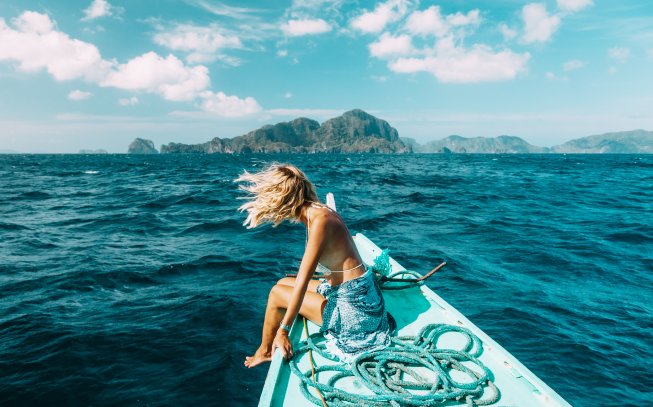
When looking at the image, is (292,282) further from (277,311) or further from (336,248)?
(336,248)

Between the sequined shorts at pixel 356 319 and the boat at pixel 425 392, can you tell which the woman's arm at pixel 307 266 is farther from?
the sequined shorts at pixel 356 319

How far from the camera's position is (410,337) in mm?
4078

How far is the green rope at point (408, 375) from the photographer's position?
309 cm

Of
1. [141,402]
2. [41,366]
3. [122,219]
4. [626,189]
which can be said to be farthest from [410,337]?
[626,189]

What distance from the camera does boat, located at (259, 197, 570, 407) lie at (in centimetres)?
318

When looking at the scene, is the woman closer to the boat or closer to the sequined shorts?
the sequined shorts

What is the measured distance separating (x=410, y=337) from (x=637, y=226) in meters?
14.6

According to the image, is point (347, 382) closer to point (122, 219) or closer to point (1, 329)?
point (1, 329)

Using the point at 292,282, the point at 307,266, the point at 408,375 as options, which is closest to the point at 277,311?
the point at 292,282

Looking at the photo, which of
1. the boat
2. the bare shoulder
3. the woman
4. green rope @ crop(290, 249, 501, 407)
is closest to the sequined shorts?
the woman

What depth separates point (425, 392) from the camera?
3244 millimetres

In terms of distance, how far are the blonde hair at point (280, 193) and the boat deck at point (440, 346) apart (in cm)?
147

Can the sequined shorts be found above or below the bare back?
below

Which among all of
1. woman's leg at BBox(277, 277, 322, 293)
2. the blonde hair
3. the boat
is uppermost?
the blonde hair
